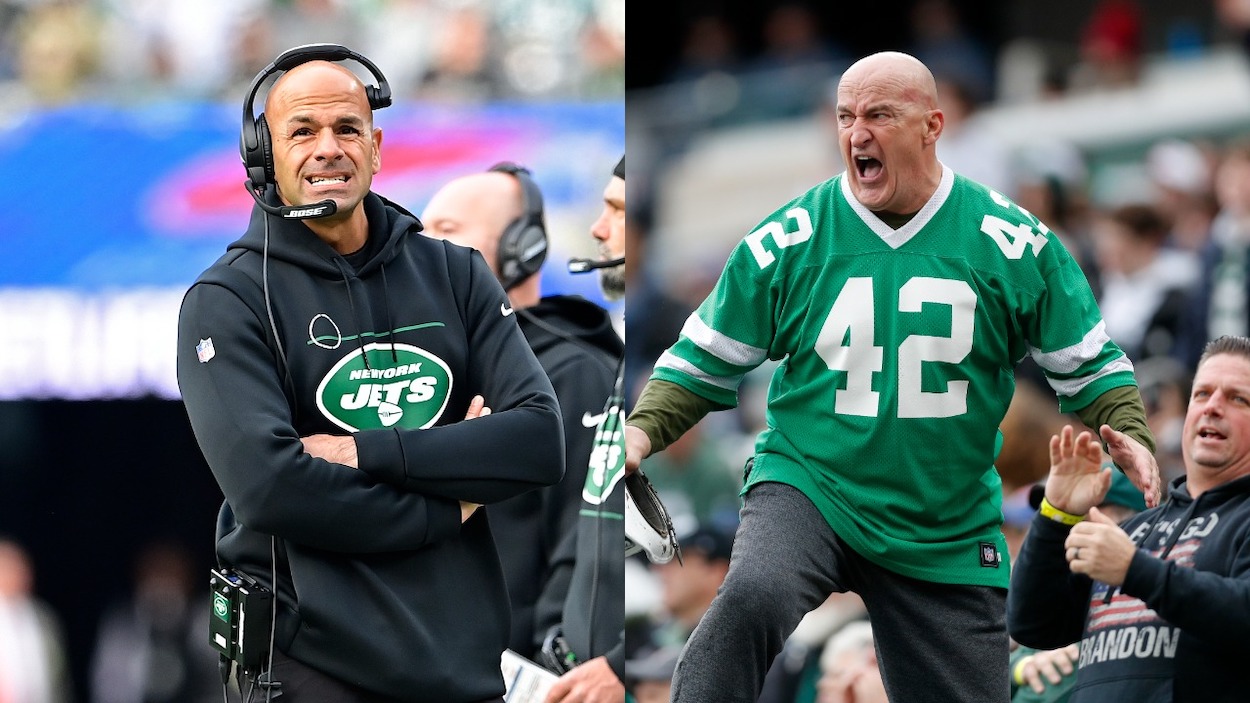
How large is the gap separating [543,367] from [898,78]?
3.78ft

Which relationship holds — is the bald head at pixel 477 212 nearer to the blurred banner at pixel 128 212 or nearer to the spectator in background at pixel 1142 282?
the blurred banner at pixel 128 212

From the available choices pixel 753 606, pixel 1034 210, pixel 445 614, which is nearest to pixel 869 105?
pixel 753 606

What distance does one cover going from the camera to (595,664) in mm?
3799

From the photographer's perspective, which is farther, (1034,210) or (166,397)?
(1034,210)

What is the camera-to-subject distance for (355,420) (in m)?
3.12

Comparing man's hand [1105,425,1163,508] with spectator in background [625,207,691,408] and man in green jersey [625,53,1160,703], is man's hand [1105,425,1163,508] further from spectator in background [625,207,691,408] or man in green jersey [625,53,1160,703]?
spectator in background [625,207,691,408]

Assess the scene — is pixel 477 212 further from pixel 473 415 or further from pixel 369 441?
pixel 369 441

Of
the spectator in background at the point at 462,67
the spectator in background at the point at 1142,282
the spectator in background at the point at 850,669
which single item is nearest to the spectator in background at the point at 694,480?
the spectator in background at the point at 850,669

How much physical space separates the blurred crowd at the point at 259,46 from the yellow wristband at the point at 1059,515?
10.7ft

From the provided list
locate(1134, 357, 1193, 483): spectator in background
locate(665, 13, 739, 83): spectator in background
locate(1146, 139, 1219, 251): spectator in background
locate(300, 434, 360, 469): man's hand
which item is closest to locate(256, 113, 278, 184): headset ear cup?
locate(300, 434, 360, 469): man's hand

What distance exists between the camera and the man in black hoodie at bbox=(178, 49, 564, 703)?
2969 mm

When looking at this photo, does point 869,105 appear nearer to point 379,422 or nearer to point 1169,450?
point 379,422

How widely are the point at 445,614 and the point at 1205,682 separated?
169 centimetres

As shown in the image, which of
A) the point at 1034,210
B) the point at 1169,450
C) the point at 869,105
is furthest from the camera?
the point at 1034,210
